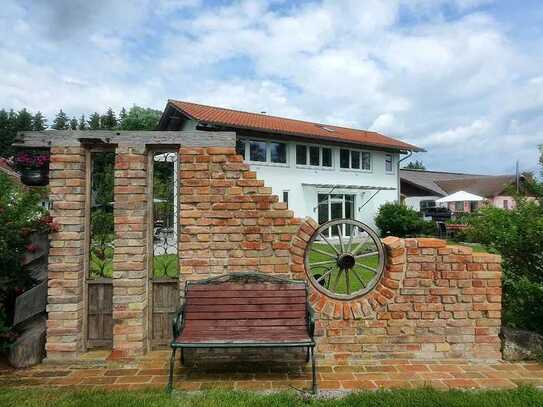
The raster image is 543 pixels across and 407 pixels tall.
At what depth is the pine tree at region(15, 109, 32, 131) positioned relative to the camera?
53191mm

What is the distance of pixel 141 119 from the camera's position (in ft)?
127

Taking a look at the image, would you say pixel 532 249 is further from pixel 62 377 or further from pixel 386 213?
pixel 386 213

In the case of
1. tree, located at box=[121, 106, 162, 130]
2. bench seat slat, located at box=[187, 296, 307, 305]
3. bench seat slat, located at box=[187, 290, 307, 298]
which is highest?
tree, located at box=[121, 106, 162, 130]

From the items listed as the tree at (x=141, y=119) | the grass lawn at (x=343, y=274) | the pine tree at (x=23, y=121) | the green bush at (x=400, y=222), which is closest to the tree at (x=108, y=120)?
the tree at (x=141, y=119)

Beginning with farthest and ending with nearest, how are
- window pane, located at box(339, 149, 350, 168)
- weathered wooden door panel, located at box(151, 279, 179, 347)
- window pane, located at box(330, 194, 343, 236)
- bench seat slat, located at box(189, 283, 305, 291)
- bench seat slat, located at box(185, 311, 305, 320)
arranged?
window pane, located at box(339, 149, 350, 168) → window pane, located at box(330, 194, 343, 236) → weathered wooden door panel, located at box(151, 279, 179, 347) → bench seat slat, located at box(189, 283, 305, 291) → bench seat slat, located at box(185, 311, 305, 320)

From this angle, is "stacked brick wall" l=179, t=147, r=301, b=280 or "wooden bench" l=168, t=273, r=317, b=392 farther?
"stacked brick wall" l=179, t=147, r=301, b=280

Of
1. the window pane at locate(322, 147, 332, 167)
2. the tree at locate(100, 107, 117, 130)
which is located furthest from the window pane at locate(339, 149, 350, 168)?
the tree at locate(100, 107, 117, 130)

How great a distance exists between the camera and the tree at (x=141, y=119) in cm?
3773

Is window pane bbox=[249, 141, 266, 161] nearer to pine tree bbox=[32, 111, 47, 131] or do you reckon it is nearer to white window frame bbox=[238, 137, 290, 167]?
white window frame bbox=[238, 137, 290, 167]

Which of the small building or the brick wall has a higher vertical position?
the small building

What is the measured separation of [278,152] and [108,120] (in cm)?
4120

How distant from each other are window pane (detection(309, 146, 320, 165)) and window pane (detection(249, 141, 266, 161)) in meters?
2.83

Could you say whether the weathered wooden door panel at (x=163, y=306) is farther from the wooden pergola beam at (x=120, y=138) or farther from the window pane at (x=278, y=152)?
the window pane at (x=278, y=152)

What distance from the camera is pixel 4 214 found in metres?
3.75
